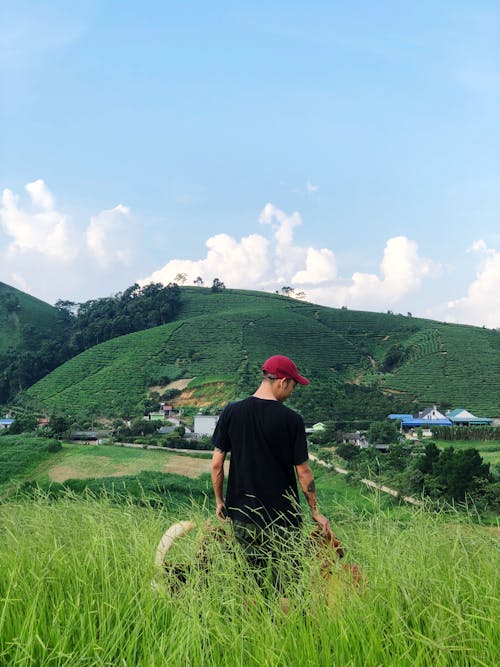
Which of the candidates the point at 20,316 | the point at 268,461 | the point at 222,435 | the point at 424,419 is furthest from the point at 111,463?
the point at 20,316

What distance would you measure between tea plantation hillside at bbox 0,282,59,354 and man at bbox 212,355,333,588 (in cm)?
7836

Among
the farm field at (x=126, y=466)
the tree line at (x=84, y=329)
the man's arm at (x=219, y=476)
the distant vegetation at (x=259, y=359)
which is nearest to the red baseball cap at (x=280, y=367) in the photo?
the man's arm at (x=219, y=476)

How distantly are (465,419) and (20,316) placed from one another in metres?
70.7

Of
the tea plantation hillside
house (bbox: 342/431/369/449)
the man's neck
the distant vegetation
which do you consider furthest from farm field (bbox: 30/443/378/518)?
the tea plantation hillside

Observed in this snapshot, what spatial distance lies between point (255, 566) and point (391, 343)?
73656 millimetres

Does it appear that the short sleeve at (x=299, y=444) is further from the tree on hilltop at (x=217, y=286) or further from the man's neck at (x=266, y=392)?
the tree on hilltop at (x=217, y=286)

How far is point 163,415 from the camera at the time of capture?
1548 inches

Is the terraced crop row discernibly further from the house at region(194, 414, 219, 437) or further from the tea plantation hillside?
the tea plantation hillside

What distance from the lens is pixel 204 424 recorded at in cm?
3406

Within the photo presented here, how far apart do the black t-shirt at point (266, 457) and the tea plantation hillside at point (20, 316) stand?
7834 cm

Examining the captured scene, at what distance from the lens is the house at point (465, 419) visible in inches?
→ 1594

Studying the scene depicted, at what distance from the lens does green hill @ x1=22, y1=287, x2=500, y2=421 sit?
148ft

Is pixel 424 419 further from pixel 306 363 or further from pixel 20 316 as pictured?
pixel 20 316

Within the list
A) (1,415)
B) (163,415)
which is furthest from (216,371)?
(1,415)
